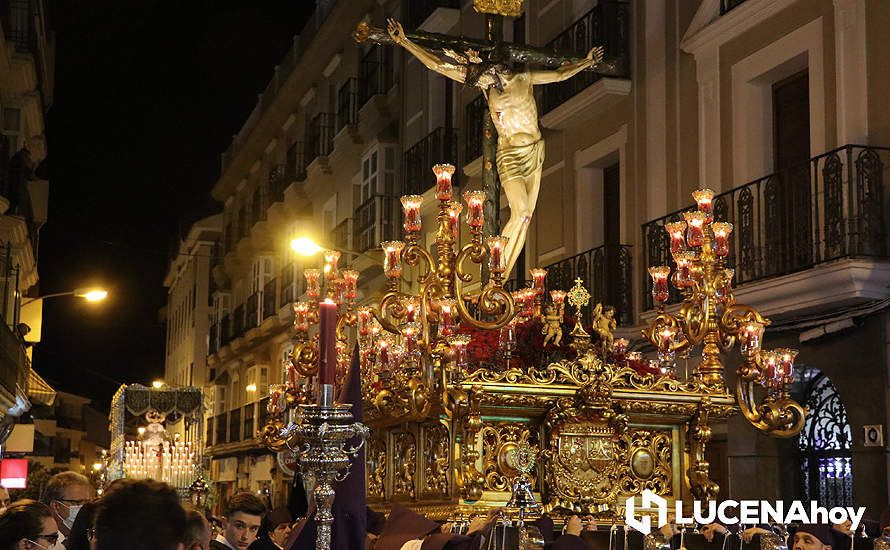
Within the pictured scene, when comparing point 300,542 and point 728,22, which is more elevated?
point 728,22

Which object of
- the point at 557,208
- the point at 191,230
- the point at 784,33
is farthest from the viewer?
the point at 191,230

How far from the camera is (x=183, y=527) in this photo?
3.27 metres

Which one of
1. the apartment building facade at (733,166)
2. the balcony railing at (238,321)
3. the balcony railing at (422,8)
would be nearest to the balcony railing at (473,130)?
the apartment building facade at (733,166)

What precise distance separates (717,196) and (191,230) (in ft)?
123

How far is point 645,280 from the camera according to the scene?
15.2 meters

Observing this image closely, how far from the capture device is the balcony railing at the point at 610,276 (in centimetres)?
1545

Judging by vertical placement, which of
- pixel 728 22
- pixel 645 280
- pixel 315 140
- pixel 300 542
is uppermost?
pixel 315 140

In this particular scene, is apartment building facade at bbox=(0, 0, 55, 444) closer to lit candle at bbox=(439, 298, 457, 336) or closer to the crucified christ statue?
the crucified christ statue

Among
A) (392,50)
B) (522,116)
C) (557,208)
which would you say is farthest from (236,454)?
(522,116)

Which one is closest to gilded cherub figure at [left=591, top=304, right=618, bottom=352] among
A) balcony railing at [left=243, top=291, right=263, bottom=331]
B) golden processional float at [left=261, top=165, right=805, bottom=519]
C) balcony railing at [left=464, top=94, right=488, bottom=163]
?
golden processional float at [left=261, top=165, right=805, bottom=519]

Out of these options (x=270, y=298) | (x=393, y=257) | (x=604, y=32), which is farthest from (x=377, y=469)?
(x=270, y=298)

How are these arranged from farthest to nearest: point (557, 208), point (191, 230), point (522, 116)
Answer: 1. point (191, 230)
2. point (557, 208)
3. point (522, 116)

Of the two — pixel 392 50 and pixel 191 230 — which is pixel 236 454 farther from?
pixel 392 50

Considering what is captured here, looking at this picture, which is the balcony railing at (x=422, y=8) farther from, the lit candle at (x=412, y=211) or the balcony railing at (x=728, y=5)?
→ the lit candle at (x=412, y=211)
